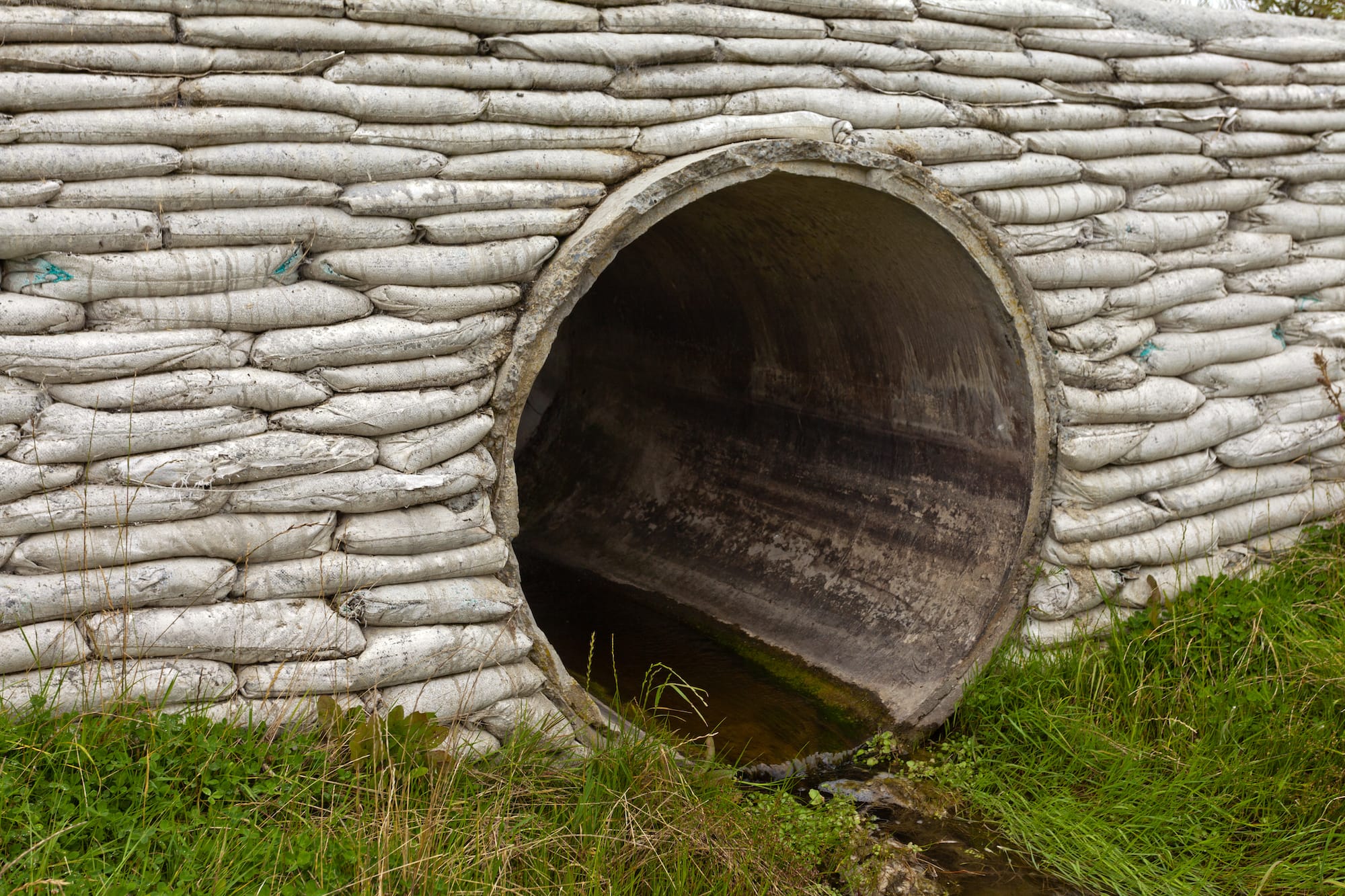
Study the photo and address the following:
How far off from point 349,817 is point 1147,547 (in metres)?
2.95

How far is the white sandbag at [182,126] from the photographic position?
252 centimetres

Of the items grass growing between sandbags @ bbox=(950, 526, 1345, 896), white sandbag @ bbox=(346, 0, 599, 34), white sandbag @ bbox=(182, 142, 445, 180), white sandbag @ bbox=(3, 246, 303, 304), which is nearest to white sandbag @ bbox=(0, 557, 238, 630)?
white sandbag @ bbox=(3, 246, 303, 304)

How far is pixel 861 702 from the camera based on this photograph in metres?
4.25

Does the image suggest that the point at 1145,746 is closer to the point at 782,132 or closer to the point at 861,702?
the point at 861,702

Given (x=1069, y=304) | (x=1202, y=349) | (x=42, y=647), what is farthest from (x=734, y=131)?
(x=42, y=647)

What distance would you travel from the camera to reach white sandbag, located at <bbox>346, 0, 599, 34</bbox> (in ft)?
Answer: 9.20

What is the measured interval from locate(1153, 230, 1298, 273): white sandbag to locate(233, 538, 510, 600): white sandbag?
8.99 ft

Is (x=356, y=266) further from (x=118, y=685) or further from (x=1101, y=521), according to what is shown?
(x=1101, y=521)

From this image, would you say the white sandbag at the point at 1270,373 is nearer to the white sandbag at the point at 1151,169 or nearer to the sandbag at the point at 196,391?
the white sandbag at the point at 1151,169

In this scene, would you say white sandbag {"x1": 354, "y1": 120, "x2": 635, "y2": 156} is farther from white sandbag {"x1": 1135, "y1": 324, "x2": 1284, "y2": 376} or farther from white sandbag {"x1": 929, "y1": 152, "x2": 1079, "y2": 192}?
white sandbag {"x1": 1135, "y1": 324, "x2": 1284, "y2": 376}

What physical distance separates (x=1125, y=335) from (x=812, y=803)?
2.00 metres

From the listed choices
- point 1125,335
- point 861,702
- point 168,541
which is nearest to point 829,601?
point 861,702

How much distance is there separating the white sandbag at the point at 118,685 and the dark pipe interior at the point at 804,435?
2.28m

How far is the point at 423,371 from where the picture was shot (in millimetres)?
2947
